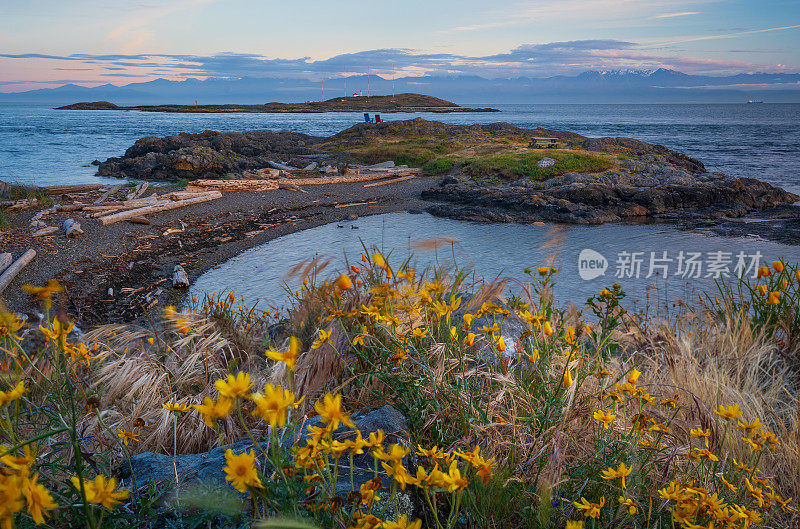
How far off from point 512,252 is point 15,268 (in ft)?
25.0

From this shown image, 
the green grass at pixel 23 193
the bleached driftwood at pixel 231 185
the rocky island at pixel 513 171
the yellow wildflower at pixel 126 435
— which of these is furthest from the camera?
the bleached driftwood at pixel 231 185

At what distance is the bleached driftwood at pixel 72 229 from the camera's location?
916 cm

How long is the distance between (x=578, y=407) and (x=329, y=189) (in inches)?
562

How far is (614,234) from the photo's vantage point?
10672mm

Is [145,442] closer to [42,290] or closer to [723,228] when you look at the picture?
[42,290]

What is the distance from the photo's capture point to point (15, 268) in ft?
23.8

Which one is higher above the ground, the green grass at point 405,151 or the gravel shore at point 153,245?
the green grass at point 405,151

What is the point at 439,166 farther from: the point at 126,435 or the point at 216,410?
the point at 216,410

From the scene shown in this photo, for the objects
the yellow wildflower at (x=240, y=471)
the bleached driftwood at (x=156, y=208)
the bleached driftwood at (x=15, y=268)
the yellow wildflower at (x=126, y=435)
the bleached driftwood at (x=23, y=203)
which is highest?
the yellow wildflower at (x=240, y=471)

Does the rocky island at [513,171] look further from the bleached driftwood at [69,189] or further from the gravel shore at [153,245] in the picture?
the bleached driftwood at [69,189]

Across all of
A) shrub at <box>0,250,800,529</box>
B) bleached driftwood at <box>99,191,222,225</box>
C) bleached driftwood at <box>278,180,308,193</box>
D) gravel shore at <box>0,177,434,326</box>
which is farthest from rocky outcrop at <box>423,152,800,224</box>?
shrub at <box>0,250,800,529</box>

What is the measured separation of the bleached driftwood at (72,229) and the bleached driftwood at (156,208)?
0.71 meters

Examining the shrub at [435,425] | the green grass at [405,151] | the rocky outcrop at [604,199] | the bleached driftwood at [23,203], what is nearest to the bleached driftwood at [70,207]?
the bleached driftwood at [23,203]

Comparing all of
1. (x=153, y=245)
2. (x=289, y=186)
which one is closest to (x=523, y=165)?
(x=289, y=186)
